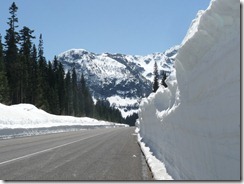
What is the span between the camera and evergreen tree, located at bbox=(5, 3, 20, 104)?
80.9 meters

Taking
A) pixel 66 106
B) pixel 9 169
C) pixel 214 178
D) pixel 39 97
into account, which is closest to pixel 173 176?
pixel 214 178

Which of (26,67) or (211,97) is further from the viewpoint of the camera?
(26,67)

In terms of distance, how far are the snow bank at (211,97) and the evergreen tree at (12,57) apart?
75972 millimetres

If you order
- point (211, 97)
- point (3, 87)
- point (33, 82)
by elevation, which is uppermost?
point (33, 82)

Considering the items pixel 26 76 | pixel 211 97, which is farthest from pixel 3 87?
pixel 211 97

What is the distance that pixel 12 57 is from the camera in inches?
3290

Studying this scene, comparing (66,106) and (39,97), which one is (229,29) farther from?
(66,106)

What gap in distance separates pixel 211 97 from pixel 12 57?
8188cm

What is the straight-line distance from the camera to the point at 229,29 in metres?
4.93

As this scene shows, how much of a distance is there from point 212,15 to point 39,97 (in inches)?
3339

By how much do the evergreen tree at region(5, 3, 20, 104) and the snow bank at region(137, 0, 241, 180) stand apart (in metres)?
76.0

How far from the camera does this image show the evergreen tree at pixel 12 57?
266 ft

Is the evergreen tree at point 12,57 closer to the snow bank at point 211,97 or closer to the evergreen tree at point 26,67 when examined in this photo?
the evergreen tree at point 26,67

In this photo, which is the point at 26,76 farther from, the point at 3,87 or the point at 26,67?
the point at 3,87
